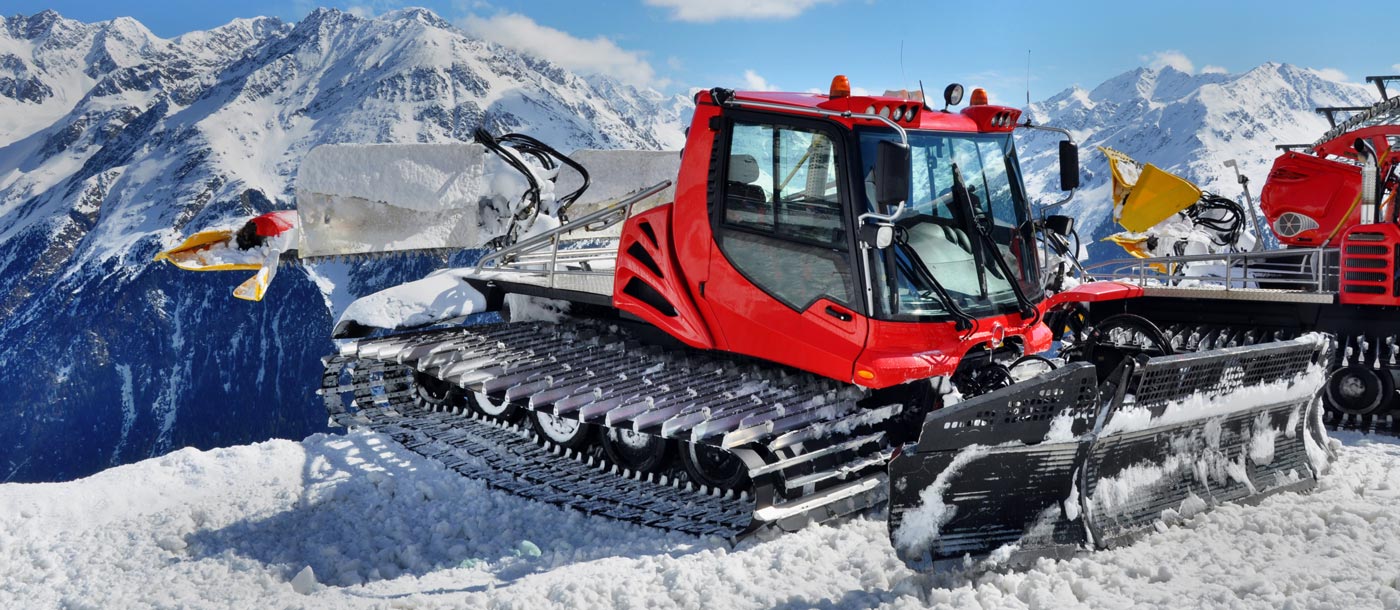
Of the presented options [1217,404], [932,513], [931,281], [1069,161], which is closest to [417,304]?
[931,281]

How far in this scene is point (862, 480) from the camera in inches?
203

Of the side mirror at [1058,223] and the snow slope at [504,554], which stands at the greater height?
the side mirror at [1058,223]

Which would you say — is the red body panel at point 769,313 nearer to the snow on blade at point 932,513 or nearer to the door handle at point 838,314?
the door handle at point 838,314

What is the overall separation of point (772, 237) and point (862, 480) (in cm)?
154

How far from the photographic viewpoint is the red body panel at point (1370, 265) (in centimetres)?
869

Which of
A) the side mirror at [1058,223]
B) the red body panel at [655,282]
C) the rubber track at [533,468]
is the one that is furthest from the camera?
the side mirror at [1058,223]

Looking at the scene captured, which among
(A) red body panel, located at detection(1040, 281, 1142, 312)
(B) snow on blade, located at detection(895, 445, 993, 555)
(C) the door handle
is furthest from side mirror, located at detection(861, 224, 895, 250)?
(A) red body panel, located at detection(1040, 281, 1142, 312)

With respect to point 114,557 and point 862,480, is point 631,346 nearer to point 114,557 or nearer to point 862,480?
point 862,480

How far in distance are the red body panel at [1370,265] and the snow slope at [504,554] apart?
8.27 feet

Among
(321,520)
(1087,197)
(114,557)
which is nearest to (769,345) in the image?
(321,520)

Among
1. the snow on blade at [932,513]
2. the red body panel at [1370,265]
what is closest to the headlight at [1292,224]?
the red body panel at [1370,265]

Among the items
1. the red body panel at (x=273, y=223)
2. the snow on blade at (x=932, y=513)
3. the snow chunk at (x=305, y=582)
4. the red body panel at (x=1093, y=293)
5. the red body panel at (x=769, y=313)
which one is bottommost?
the snow chunk at (x=305, y=582)

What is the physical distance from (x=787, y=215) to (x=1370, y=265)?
22.6 feet

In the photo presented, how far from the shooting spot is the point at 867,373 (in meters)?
5.14
